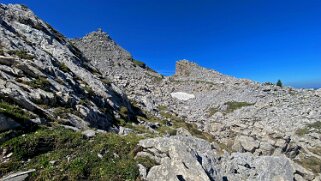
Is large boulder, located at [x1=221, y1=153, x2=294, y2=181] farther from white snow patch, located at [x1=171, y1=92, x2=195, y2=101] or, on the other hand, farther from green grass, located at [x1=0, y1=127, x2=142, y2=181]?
white snow patch, located at [x1=171, y1=92, x2=195, y2=101]

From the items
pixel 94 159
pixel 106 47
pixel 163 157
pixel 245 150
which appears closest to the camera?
pixel 94 159

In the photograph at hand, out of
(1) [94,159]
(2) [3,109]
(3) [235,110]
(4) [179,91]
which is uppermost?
(4) [179,91]

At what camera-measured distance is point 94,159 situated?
13516 millimetres

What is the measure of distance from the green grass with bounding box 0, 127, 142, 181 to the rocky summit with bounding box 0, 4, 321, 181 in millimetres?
47

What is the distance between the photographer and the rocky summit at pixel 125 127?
13094 mm

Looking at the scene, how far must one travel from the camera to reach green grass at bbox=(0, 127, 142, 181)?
39.8 feet

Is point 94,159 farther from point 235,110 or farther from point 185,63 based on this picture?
point 185,63

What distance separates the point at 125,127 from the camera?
1110 inches

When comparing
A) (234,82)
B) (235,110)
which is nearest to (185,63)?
(234,82)

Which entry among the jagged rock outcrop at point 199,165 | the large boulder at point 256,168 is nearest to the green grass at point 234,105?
the jagged rock outcrop at point 199,165

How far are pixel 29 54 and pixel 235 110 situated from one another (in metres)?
36.8

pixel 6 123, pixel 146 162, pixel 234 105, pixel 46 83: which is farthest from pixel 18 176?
pixel 234 105

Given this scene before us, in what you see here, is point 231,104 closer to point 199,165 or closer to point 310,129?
point 310,129

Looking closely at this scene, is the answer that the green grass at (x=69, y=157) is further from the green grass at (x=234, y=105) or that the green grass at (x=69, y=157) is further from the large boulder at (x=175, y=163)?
the green grass at (x=234, y=105)
